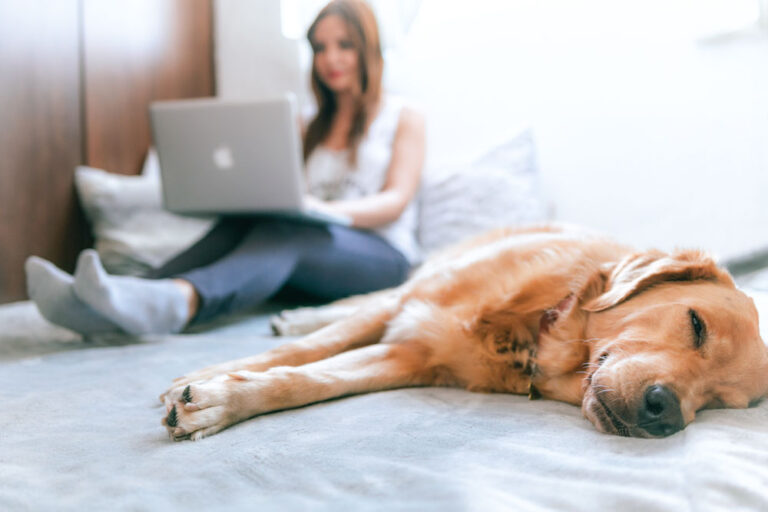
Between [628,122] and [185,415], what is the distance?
2.51 meters

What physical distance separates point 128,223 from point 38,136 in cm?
55

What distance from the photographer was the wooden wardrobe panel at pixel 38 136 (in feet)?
8.74

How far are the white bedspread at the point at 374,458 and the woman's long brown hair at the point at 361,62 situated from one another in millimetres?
1811

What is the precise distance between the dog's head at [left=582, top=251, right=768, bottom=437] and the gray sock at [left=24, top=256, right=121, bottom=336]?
1306mm

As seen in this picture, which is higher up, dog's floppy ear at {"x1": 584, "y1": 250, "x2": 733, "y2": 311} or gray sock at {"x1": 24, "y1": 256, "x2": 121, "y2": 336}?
dog's floppy ear at {"x1": 584, "y1": 250, "x2": 733, "y2": 311}

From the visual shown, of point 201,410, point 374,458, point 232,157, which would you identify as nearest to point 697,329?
point 374,458

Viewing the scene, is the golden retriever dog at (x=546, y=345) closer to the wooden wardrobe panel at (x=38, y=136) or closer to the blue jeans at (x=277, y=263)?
the blue jeans at (x=277, y=263)

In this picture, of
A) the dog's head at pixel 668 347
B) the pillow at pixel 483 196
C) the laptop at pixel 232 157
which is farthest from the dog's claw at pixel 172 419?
the pillow at pixel 483 196

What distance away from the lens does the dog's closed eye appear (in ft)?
3.66

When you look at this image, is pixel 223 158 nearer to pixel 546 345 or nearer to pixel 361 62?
pixel 361 62

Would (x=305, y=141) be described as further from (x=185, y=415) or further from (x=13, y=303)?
(x=185, y=415)

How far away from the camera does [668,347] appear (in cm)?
110

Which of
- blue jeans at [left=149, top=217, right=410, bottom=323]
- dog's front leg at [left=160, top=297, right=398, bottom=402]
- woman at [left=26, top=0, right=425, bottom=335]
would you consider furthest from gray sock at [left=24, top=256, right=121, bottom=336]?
dog's front leg at [left=160, top=297, right=398, bottom=402]

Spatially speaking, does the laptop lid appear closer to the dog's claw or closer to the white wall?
the dog's claw
